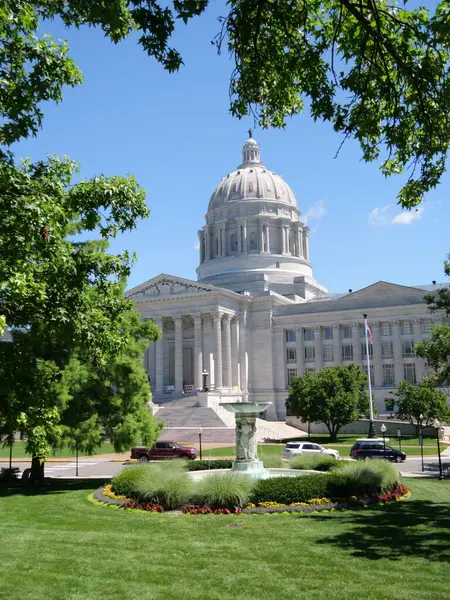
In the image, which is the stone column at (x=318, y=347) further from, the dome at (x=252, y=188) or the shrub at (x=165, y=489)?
the shrub at (x=165, y=489)

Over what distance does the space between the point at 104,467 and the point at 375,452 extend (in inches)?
674

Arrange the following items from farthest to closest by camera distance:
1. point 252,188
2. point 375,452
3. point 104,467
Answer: point 252,188, point 104,467, point 375,452

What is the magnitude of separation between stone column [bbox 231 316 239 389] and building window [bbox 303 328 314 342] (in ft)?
31.3

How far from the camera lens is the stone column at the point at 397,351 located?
248 feet

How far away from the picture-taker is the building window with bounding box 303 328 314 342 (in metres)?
83.1

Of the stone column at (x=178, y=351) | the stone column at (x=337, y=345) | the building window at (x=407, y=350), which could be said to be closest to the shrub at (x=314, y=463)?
the building window at (x=407, y=350)

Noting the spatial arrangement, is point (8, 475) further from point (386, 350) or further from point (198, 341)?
point (386, 350)

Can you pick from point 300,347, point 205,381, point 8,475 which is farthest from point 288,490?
point 300,347

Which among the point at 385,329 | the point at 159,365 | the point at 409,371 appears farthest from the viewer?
the point at 159,365

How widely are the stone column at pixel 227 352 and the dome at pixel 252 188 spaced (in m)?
29.4

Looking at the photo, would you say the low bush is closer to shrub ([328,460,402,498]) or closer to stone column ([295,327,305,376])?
shrub ([328,460,402,498])

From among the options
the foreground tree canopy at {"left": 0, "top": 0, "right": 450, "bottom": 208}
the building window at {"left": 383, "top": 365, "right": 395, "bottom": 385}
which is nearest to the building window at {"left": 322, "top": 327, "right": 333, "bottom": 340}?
the building window at {"left": 383, "top": 365, "right": 395, "bottom": 385}

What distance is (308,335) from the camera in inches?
3285

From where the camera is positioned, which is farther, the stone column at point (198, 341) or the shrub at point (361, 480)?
the stone column at point (198, 341)
